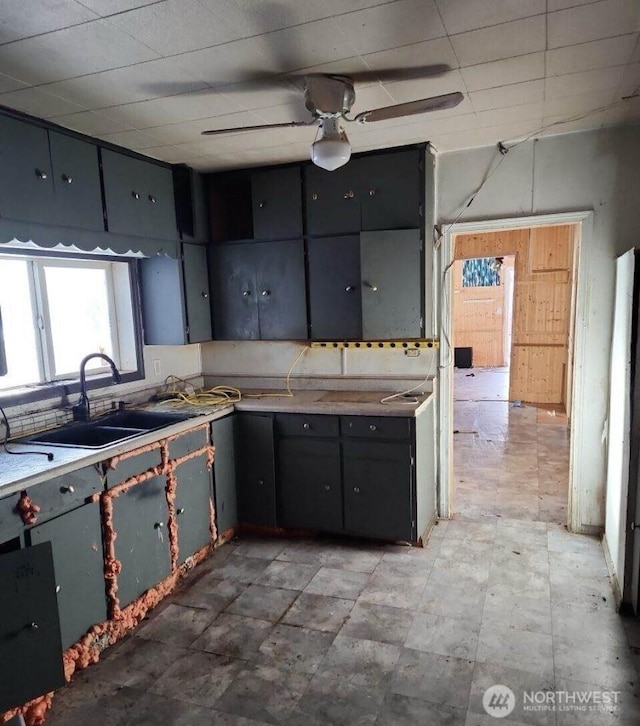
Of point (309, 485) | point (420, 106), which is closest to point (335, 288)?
point (309, 485)

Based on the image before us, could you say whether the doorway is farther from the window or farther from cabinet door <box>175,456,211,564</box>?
the window

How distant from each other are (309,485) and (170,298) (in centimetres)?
158

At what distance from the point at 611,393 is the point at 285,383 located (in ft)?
7.17

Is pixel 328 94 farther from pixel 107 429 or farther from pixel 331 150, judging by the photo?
pixel 107 429

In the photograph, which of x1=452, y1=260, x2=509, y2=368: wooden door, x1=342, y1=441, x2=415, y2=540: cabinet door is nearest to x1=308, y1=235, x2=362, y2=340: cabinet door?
x1=342, y1=441, x2=415, y2=540: cabinet door

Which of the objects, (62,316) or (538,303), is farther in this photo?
(538,303)

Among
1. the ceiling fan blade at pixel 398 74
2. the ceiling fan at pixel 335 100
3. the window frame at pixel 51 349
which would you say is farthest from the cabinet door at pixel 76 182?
the ceiling fan blade at pixel 398 74

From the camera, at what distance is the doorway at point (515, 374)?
411 cm

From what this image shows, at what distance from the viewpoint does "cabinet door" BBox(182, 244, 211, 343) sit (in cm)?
356

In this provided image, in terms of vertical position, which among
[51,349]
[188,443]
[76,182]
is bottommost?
[188,443]

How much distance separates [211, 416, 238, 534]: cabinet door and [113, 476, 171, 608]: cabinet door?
→ 51 centimetres

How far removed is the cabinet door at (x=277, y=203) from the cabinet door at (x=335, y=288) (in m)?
0.22

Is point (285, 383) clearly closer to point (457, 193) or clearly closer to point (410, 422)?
point (410, 422)

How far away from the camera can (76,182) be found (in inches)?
105
